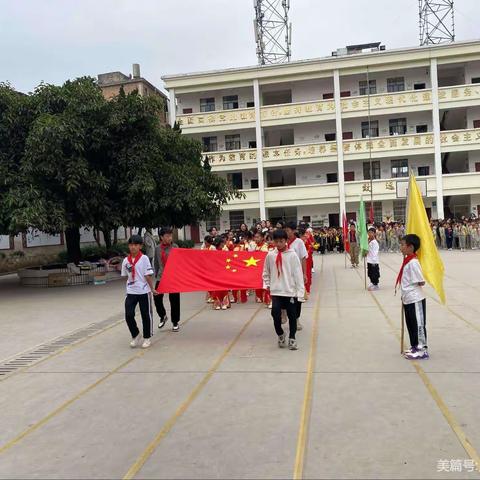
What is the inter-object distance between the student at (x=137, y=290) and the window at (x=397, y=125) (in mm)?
33140

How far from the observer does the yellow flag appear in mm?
6789

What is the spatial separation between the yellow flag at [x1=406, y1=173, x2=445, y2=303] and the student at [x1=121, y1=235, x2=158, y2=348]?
3909 millimetres

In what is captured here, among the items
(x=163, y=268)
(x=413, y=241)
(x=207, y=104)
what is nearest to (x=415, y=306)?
(x=413, y=241)

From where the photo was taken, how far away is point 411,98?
1416 inches

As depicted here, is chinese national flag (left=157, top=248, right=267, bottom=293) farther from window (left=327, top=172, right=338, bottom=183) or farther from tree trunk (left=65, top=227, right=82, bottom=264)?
window (left=327, top=172, right=338, bottom=183)

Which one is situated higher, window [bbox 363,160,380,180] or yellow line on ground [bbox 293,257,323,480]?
window [bbox 363,160,380,180]

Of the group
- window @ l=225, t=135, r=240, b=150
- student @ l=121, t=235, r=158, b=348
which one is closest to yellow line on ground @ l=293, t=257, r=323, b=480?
student @ l=121, t=235, r=158, b=348

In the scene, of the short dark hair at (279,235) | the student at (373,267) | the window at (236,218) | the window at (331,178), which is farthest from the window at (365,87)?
the short dark hair at (279,235)

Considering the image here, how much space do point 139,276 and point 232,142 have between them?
32.7 m

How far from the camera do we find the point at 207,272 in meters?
8.80

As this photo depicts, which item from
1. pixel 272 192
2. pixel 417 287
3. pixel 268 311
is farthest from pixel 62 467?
pixel 272 192

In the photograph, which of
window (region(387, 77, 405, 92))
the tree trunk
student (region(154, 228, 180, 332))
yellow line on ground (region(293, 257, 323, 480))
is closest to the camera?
yellow line on ground (region(293, 257, 323, 480))

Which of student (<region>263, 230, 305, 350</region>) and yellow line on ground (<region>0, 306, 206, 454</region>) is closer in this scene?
yellow line on ground (<region>0, 306, 206, 454</region>)

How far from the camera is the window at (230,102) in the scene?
1560 inches
